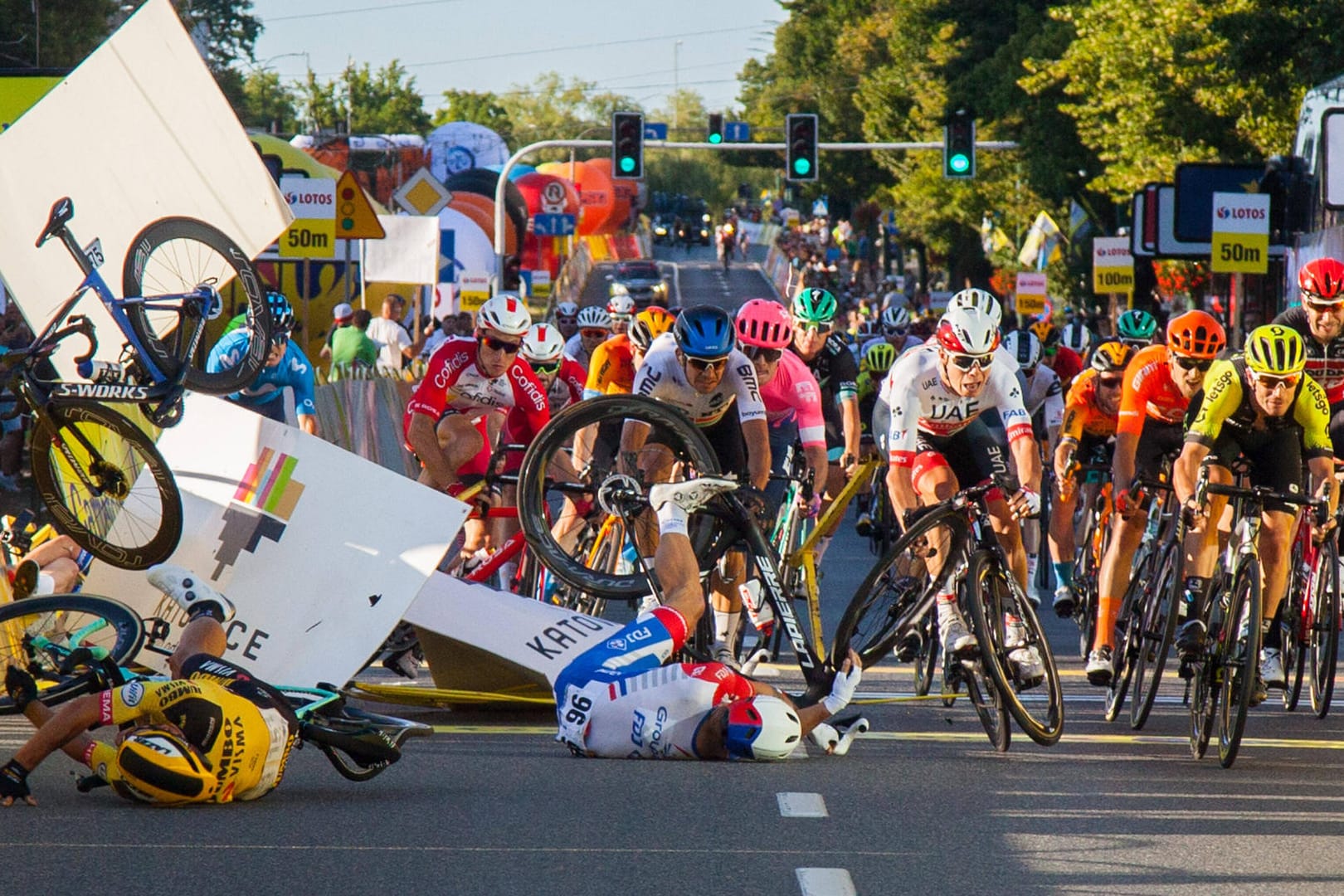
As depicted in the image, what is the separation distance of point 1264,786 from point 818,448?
392 centimetres

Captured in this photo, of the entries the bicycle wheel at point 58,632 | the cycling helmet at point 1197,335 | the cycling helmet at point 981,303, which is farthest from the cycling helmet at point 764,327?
the bicycle wheel at point 58,632

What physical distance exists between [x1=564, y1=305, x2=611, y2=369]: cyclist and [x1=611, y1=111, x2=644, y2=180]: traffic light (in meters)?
17.7

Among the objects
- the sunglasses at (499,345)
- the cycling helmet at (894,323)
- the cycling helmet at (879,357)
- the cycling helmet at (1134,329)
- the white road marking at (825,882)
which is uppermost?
the sunglasses at (499,345)

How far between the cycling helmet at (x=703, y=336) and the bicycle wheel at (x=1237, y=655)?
2852 millimetres

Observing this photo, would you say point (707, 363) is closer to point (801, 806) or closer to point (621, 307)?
point (801, 806)

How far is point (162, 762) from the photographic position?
7.82 meters

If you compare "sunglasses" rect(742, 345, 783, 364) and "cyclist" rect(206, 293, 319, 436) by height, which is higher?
"sunglasses" rect(742, 345, 783, 364)

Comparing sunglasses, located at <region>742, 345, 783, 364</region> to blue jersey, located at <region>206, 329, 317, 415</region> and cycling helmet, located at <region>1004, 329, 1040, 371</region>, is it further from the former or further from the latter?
cycling helmet, located at <region>1004, 329, 1040, 371</region>

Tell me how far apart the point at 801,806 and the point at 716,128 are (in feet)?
110

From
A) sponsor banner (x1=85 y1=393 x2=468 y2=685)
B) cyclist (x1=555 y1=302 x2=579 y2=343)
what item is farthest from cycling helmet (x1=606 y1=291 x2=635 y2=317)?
sponsor banner (x1=85 y1=393 x2=468 y2=685)

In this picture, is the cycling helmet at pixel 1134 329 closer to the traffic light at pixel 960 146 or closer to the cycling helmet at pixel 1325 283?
the cycling helmet at pixel 1325 283

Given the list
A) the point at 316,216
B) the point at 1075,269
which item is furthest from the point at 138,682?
the point at 1075,269

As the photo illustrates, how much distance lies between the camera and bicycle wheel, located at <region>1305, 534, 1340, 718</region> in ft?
35.1

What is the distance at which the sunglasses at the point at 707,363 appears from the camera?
437 inches
